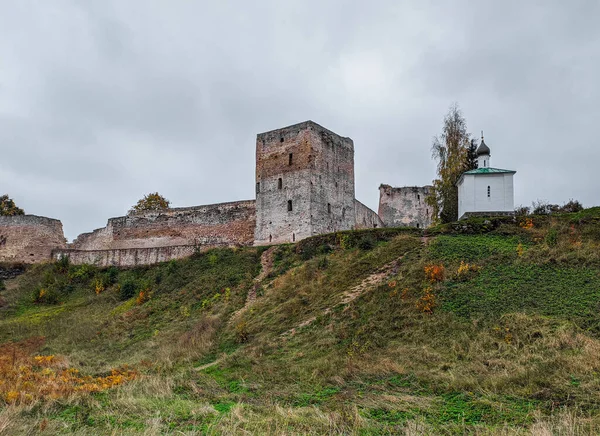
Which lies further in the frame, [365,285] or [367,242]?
[367,242]

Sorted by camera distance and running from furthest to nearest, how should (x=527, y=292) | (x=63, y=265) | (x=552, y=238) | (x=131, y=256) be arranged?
(x=63, y=265) → (x=131, y=256) → (x=552, y=238) → (x=527, y=292)

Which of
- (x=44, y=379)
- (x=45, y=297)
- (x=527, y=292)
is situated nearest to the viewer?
(x=44, y=379)

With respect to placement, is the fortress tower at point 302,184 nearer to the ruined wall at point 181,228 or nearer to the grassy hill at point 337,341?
the ruined wall at point 181,228

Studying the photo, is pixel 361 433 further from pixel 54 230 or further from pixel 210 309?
pixel 54 230

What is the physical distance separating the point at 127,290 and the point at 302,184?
9.64 meters

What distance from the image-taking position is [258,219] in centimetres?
2794

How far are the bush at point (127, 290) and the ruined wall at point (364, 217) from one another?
1212 centimetres

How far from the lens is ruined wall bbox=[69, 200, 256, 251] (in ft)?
97.9

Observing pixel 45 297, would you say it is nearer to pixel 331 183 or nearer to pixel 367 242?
pixel 331 183

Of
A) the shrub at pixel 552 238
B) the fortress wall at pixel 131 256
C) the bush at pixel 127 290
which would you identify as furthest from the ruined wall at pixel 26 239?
the shrub at pixel 552 238

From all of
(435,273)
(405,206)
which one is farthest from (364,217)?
(435,273)

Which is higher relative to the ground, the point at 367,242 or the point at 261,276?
the point at 367,242

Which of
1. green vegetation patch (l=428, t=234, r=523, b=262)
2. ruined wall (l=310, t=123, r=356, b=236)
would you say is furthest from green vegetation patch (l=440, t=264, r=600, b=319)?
ruined wall (l=310, t=123, r=356, b=236)

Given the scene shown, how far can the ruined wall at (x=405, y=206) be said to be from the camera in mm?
40844
